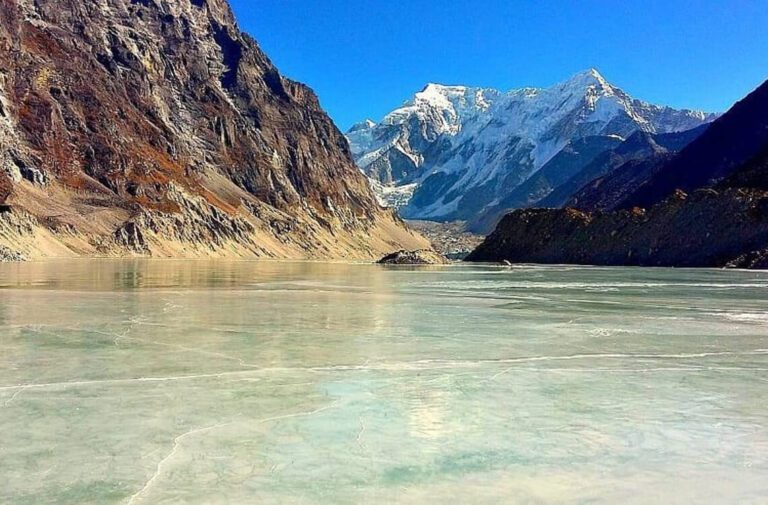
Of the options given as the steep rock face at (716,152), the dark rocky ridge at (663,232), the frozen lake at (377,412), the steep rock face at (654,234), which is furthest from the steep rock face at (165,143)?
the frozen lake at (377,412)

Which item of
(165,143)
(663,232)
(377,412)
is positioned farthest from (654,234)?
(165,143)

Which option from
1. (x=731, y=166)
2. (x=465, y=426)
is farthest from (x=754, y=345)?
(x=731, y=166)

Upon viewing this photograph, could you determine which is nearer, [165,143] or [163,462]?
[163,462]

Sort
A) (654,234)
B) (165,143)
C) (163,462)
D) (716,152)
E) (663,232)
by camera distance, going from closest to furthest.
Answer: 1. (163,462)
2. (663,232)
3. (654,234)
4. (165,143)
5. (716,152)

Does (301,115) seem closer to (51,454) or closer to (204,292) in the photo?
(204,292)

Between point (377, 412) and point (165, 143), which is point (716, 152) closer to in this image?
point (165, 143)
